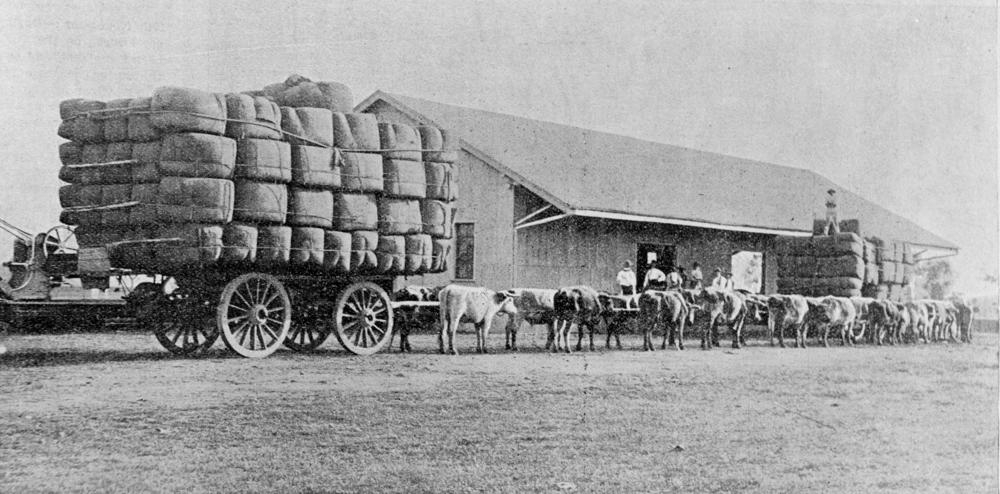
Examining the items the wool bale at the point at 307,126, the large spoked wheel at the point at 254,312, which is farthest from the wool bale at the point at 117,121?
the large spoked wheel at the point at 254,312

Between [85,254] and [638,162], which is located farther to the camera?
[638,162]

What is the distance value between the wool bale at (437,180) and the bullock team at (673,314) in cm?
154

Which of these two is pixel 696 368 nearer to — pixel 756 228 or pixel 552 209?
pixel 552 209

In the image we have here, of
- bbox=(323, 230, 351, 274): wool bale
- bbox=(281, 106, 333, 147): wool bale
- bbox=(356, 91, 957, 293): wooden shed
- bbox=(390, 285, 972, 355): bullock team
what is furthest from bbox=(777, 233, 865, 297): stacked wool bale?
bbox=(281, 106, 333, 147): wool bale

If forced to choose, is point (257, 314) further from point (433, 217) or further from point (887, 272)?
point (887, 272)

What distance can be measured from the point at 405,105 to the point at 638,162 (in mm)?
6549

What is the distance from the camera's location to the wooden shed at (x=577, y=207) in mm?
17547

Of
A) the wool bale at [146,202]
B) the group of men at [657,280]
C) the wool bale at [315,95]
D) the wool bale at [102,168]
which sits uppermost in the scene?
the wool bale at [315,95]

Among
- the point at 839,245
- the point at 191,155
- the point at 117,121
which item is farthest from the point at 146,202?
the point at 839,245

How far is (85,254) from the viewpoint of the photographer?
9.66m

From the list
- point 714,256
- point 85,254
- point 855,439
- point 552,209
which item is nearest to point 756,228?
point 714,256

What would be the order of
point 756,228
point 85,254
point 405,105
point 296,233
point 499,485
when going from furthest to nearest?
point 756,228 → point 405,105 → point 296,233 → point 85,254 → point 499,485

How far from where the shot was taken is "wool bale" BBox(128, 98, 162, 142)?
9391mm

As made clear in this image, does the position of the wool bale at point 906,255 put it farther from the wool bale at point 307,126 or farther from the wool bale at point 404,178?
the wool bale at point 307,126
